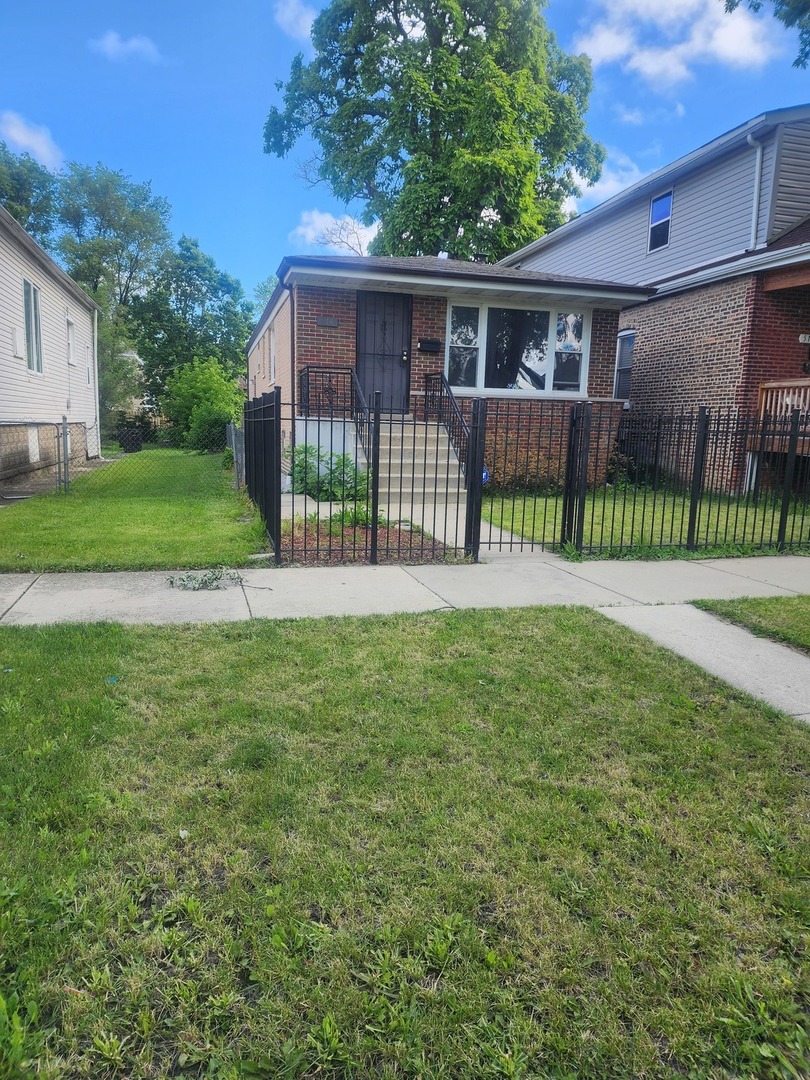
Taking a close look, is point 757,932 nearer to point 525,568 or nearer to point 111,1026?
point 111,1026

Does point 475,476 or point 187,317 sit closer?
point 475,476

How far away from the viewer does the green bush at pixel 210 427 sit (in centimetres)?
2661

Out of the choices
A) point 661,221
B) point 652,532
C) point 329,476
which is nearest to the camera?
point 652,532

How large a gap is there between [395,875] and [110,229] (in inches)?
1700

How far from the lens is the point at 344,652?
440cm

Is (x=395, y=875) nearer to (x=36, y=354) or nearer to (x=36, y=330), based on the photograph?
(x=36, y=354)

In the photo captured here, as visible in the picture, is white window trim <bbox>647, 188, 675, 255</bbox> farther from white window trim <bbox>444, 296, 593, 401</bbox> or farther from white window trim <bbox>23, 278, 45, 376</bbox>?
white window trim <bbox>23, 278, 45, 376</bbox>

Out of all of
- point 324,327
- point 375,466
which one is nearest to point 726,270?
point 324,327

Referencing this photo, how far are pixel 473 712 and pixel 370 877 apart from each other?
4.47ft

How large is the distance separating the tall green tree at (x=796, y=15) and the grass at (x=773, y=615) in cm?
408

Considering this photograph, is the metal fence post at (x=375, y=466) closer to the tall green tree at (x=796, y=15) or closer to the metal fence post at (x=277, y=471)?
the metal fence post at (x=277, y=471)

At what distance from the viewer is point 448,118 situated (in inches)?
971

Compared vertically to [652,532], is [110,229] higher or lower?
higher

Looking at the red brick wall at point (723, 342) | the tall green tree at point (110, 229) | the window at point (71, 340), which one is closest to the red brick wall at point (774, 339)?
the red brick wall at point (723, 342)
